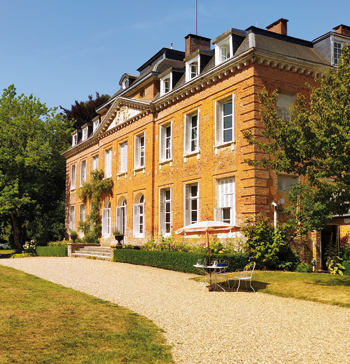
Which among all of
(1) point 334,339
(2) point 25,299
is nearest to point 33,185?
(2) point 25,299

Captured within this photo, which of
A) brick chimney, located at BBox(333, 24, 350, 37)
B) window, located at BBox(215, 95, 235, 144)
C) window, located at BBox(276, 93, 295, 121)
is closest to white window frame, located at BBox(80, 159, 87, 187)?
window, located at BBox(215, 95, 235, 144)

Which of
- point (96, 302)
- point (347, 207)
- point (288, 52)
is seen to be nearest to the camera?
point (96, 302)

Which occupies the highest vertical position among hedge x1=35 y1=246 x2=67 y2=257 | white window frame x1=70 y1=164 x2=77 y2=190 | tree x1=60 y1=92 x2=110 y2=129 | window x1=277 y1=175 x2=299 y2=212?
tree x1=60 y1=92 x2=110 y2=129

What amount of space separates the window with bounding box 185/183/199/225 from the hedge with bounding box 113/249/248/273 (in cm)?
297

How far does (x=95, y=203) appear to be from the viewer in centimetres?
2959

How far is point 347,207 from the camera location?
11656 mm

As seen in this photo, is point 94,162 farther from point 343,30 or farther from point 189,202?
point 343,30

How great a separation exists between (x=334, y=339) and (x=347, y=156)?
5.07 metres

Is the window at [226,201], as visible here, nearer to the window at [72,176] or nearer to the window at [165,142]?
the window at [165,142]

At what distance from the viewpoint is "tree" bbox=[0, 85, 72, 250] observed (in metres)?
32.6

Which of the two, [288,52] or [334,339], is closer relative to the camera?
[334,339]

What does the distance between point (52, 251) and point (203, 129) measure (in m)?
14.4

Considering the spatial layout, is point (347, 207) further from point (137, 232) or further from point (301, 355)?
point (137, 232)

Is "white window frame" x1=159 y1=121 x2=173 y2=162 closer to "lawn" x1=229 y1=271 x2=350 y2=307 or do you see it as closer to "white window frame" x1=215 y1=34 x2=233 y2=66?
"white window frame" x1=215 y1=34 x2=233 y2=66
